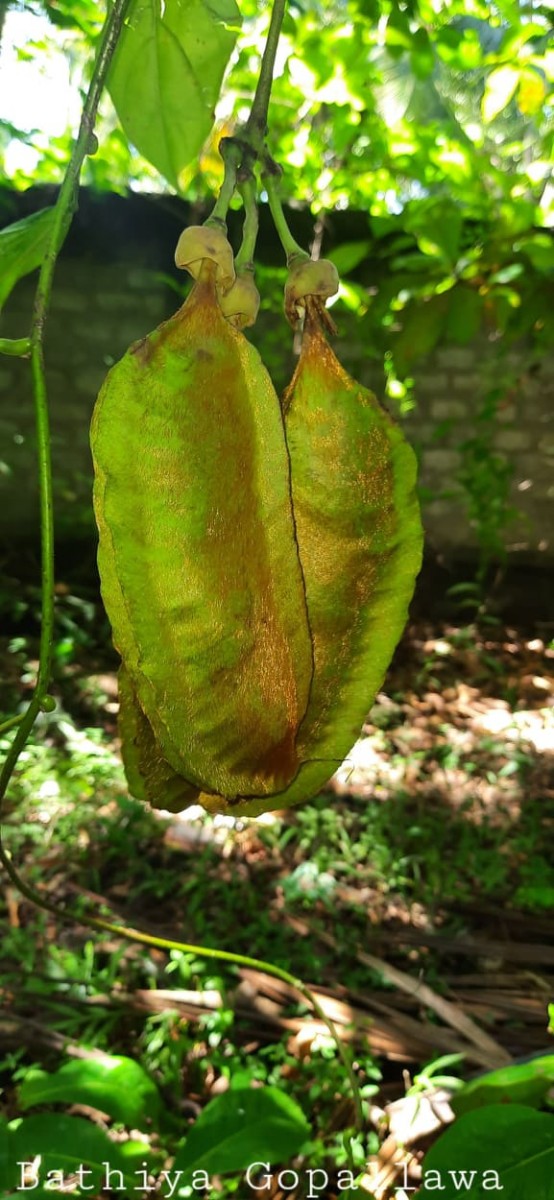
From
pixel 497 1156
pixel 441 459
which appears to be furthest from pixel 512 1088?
pixel 441 459

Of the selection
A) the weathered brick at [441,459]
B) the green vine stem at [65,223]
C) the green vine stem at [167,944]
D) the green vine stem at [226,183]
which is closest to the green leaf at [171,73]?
the green vine stem at [65,223]

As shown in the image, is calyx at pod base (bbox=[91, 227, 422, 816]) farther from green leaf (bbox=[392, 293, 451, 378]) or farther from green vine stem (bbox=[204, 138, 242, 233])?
green leaf (bbox=[392, 293, 451, 378])

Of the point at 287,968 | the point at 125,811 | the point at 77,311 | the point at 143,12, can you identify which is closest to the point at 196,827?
the point at 125,811

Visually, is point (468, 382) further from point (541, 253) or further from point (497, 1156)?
point (497, 1156)

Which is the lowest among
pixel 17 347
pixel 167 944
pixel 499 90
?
pixel 167 944

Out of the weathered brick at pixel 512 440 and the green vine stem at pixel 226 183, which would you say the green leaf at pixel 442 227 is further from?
the weathered brick at pixel 512 440

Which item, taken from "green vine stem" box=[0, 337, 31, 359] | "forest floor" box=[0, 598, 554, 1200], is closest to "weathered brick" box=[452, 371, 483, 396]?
"forest floor" box=[0, 598, 554, 1200]

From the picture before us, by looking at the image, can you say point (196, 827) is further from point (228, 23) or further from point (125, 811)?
point (228, 23)
